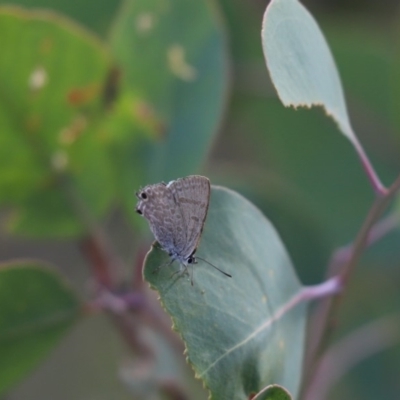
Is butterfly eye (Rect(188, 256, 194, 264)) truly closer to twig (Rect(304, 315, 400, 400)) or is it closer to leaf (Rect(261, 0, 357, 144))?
leaf (Rect(261, 0, 357, 144))

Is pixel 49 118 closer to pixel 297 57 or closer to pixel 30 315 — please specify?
pixel 30 315

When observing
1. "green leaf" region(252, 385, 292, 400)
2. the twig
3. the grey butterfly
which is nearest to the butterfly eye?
the grey butterfly

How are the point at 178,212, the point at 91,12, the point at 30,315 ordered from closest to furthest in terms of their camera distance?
1. the point at 178,212
2. the point at 30,315
3. the point at 91,12

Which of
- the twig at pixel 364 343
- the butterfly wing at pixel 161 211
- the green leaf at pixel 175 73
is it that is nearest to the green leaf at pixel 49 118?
the green leaf at pixel 175 73

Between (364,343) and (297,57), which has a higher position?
(297,57)

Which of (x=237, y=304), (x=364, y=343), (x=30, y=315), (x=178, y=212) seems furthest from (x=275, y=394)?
(x=364, y=343)

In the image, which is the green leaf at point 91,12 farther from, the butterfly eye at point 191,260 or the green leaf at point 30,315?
the butterfly eye at point 191,260

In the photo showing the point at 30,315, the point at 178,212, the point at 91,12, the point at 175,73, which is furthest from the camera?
the point at 91,12
